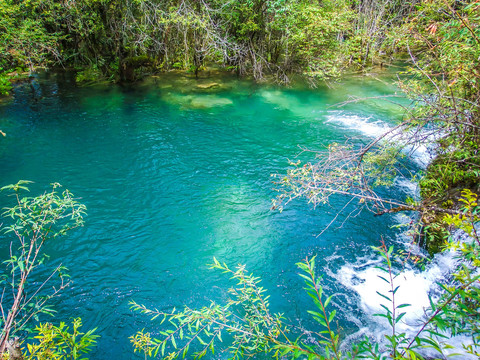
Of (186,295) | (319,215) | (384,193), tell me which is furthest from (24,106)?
(384,193)

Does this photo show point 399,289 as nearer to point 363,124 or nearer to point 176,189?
point 176,189

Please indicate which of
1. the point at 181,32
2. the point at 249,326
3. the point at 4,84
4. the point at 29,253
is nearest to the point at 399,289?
the point at 249,326

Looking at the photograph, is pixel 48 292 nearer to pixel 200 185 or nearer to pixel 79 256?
pixel 79 256

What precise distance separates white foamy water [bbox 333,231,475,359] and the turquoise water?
0.71ft

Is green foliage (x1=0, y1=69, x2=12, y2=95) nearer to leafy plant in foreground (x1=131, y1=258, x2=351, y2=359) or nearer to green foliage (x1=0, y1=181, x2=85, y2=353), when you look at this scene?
green foliage (x1=0, y1=181, x2=85, y2=353)

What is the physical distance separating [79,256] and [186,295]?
262 cm

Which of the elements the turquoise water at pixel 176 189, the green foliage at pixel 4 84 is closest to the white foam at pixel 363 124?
the turquoise water at pixel 176 189

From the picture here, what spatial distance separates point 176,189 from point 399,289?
6018 mm

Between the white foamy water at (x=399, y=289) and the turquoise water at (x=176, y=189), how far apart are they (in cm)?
22

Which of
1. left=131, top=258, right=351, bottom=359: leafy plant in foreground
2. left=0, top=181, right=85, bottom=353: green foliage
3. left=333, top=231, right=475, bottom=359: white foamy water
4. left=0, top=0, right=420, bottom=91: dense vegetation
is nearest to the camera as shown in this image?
left=131, top=258, right=351, bottom=359: leafy plant in foreground

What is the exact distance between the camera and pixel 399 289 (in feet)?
17.9

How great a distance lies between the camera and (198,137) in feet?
37.1

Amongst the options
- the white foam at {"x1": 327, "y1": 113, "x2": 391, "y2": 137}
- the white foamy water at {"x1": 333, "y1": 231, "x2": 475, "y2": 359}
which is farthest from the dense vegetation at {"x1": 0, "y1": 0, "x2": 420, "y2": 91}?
the white foamy water at {"x1": 333, "y1": 231, "x2": 475, "y2": 359}

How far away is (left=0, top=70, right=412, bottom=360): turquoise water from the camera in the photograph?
5504 mm
